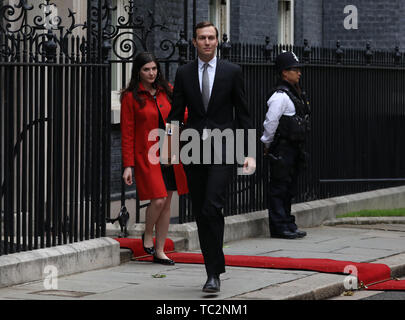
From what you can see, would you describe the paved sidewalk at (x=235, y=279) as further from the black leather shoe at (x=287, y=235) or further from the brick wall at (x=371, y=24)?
the brick wall at (x=371, y=24)

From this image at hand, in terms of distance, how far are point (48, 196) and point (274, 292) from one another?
2170mm

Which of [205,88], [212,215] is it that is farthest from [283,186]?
[212,215]

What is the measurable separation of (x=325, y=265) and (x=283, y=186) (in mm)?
2431

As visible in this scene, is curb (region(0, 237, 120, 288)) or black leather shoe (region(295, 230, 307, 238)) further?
black leather shoe (region(295, 230, 307, 238))

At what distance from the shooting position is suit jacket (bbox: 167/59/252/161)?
897cm

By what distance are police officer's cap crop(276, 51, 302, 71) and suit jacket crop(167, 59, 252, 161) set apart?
3.11 m

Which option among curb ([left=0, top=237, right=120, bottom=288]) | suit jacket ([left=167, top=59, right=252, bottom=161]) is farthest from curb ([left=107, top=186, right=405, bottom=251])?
suit jacket ([left=167, top=59, right=252, bottom=161])

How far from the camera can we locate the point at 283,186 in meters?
12.4

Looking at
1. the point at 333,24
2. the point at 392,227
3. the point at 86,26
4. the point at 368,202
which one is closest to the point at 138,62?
the point at 86,26

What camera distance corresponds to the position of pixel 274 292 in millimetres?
8867

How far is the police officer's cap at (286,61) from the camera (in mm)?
12117

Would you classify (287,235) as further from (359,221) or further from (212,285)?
(212,285)

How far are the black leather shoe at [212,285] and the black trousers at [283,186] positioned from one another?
3.56 metres

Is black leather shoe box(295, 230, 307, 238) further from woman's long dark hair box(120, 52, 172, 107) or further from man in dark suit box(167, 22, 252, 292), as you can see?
man in dark suit box(167, 22, 252, 292)
